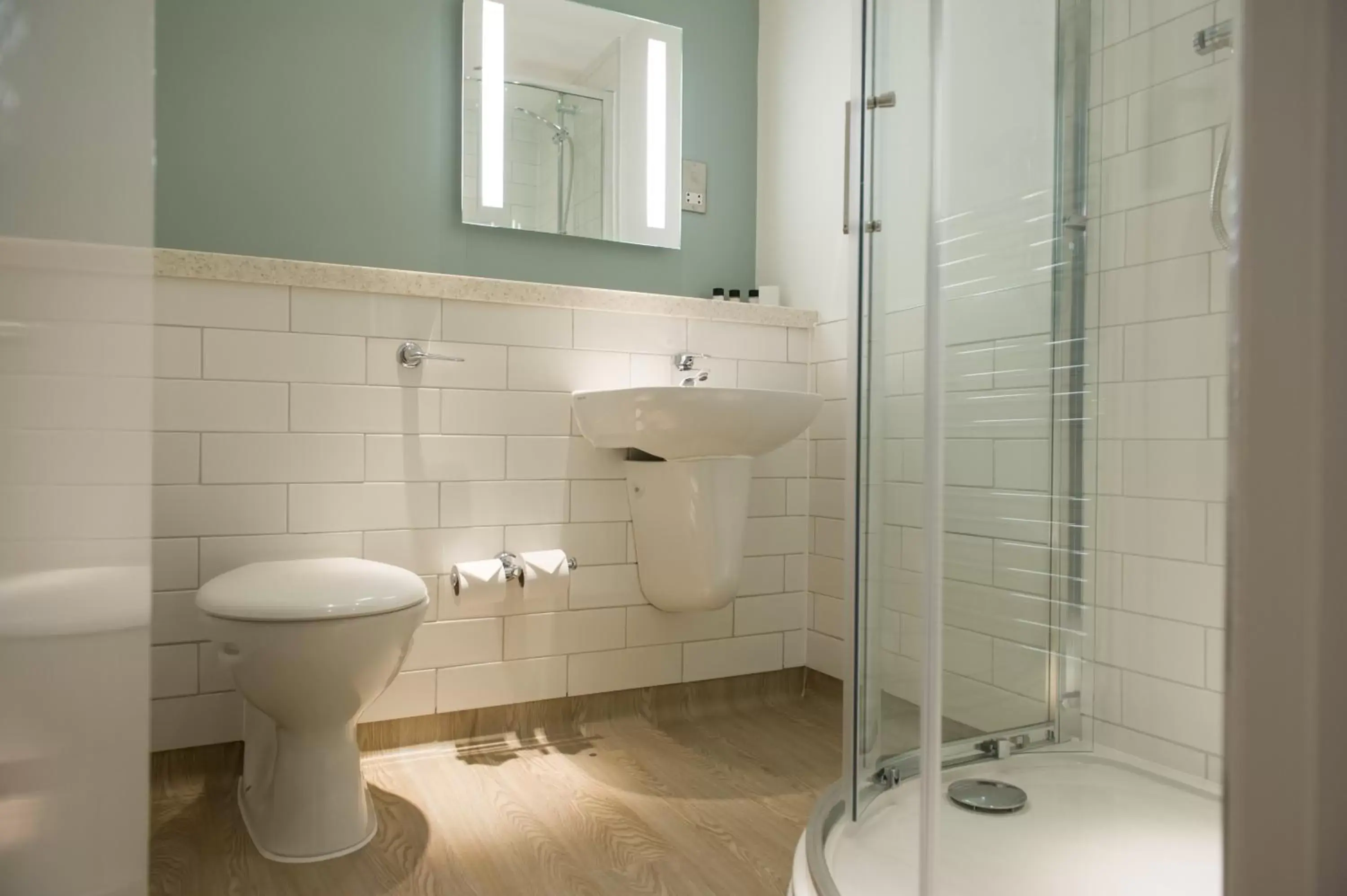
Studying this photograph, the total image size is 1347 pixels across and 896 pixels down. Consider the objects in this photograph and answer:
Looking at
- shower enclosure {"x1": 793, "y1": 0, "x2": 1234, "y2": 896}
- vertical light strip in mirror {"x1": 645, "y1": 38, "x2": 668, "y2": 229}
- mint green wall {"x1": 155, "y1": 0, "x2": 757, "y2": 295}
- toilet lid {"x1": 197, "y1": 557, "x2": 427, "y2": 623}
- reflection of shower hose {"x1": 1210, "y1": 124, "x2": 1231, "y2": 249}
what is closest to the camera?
reflection of shower hose {"x1": 1210, "y1": 124, "x2": 1231, "y2": 249}

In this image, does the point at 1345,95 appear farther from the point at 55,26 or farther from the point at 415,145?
the point at 415,145

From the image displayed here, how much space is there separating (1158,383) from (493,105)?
2056 mm

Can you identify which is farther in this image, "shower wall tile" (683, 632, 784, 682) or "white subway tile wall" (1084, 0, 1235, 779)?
"shower wall tile" (683, 632, 784, 682)

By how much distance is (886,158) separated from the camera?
53.1 inches

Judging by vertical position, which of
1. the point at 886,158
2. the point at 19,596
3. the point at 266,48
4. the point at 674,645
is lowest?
the point at 674,645

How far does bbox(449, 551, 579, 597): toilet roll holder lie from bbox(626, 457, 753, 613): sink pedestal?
0.78ft

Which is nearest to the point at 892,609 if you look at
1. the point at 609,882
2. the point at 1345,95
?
the point at 609,882

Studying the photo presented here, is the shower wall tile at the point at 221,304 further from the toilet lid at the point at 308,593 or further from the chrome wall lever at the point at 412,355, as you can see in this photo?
→ the toilet lid at the point at 308,593

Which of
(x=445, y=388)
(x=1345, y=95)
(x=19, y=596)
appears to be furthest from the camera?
(x=445, y=388)

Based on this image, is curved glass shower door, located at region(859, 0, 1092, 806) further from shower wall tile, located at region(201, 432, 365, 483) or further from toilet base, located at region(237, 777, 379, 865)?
shower wall tile, located at region(201, 432, 365, 483)

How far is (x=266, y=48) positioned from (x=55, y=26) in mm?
2363

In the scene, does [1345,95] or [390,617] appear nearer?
[1345,95]

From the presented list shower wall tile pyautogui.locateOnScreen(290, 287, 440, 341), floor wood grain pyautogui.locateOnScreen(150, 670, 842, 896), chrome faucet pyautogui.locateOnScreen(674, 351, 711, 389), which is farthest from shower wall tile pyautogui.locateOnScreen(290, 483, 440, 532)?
chrome faucet pyautogui.locateOnScreen(674, 351, 711, 389)

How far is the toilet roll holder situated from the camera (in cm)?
197
